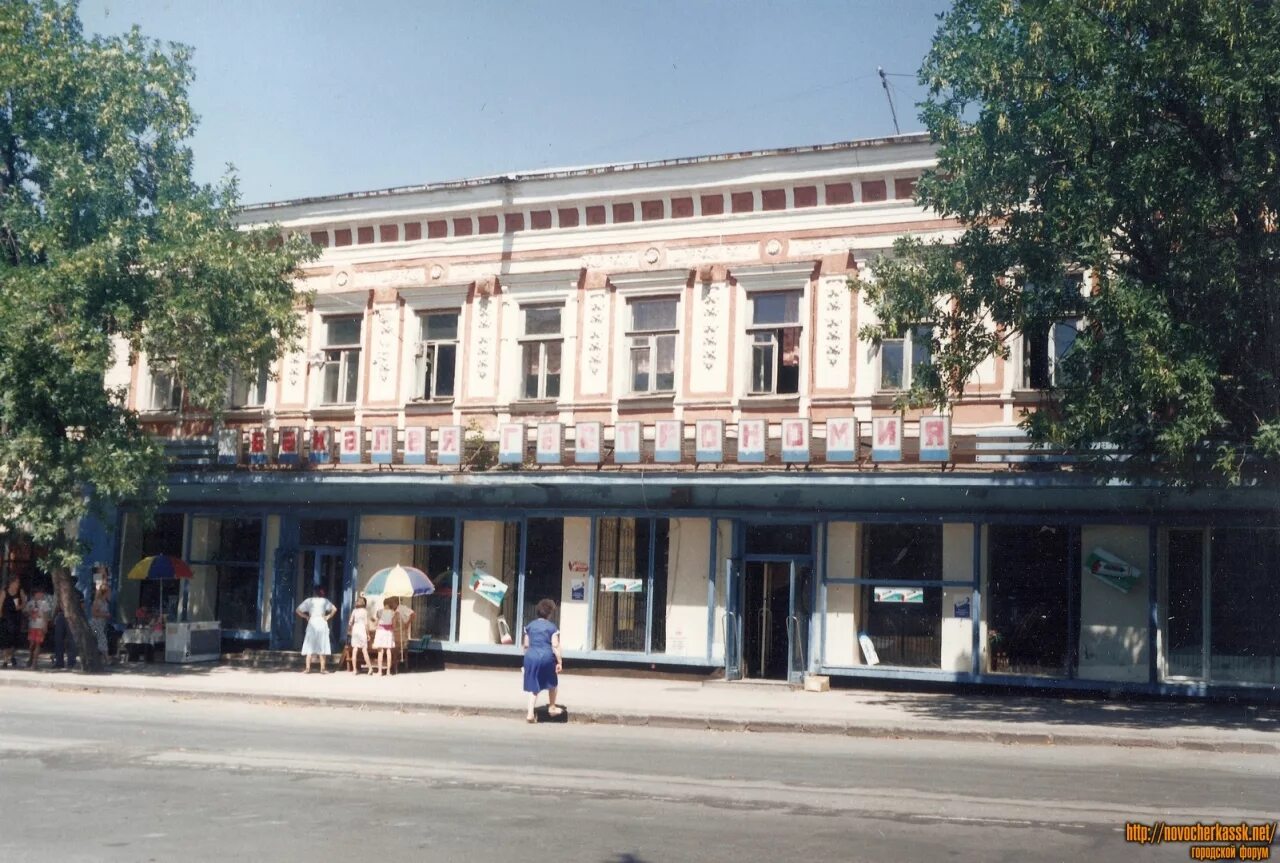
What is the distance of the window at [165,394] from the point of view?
26.3 m

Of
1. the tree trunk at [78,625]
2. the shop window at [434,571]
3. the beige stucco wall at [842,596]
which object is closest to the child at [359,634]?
the shop window at [434,571]

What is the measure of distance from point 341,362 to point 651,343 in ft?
21.5

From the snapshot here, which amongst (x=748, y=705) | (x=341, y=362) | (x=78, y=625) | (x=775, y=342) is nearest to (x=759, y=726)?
(x=748, y=705)

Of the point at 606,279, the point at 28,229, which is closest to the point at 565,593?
the point at 606,279

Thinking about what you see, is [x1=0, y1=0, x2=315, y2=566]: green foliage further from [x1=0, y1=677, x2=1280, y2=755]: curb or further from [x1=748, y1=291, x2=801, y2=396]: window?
[x1=748, y1=291, x2=801, y2=396]: window

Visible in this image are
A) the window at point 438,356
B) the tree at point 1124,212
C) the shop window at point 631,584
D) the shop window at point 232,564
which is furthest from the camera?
the shop window at point 232,564

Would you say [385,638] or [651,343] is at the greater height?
[651,343]

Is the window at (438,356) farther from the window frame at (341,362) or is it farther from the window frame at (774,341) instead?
the window frame at (774,341)

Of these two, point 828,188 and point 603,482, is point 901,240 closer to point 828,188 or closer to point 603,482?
point 828,188

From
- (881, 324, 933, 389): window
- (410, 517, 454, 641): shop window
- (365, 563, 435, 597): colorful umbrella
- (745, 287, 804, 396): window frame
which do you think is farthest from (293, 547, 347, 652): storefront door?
(881, 324, 933, 389): window

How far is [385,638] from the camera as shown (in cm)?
2227

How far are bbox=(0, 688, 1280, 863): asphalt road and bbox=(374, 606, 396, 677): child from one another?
7.03m

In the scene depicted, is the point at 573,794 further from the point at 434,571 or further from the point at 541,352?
the point at 434,571

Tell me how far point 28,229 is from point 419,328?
23.0ft
